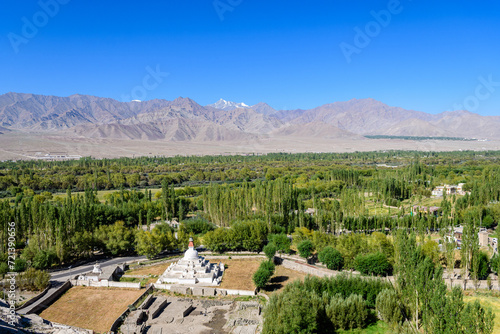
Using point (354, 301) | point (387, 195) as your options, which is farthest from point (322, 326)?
point (387, 195)

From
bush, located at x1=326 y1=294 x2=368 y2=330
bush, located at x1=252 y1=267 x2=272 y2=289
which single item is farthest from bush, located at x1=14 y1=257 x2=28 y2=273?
bush, located at x1=326 y1=294 x2=368 y2=330

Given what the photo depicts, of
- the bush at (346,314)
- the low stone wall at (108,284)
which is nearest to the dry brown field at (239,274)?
the low stone wall at (108,284)

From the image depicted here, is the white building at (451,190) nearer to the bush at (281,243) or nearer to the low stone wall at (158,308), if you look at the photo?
the bush at (281,243)

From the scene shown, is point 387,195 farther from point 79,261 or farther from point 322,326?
point 79,261

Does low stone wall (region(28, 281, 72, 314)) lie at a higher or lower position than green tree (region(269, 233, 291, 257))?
lower

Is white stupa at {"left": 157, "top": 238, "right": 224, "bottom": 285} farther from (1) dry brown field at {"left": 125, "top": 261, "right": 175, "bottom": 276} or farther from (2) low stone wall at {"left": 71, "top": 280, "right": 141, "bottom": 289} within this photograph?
(2) low stone wall at {"left": 71, "top": 280, "right": 141, "bottom": 289}

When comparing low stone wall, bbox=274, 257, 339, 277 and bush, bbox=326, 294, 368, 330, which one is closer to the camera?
bush, bbox=326, 294, 368, 330
